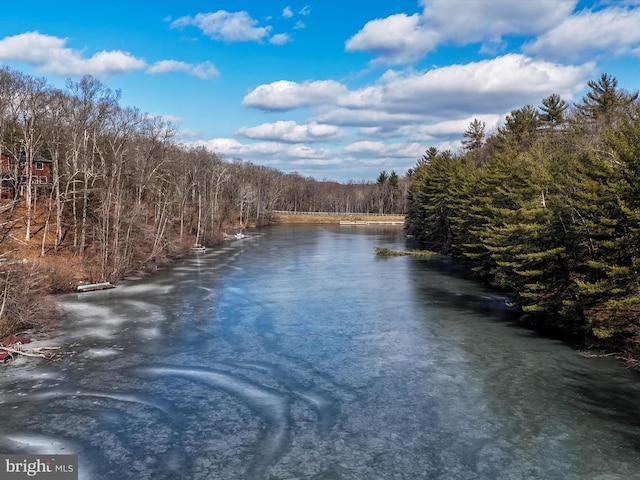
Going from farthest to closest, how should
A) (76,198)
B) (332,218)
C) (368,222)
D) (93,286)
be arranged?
(332,218) → (368,222) → (76,198) → (93,286)

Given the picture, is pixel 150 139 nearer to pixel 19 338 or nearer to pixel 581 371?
pixel 19 338

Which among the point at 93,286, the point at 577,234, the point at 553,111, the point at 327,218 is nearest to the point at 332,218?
the point at 327,218

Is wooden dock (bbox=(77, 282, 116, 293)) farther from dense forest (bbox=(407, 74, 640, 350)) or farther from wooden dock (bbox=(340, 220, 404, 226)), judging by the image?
wooden dock (bbox=(340, 220, 404, 226))

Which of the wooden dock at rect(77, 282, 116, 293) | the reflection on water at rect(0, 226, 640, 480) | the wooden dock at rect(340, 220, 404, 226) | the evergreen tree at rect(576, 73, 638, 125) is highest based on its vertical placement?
the evergreen tree at rect(576, 73, 638, 125)

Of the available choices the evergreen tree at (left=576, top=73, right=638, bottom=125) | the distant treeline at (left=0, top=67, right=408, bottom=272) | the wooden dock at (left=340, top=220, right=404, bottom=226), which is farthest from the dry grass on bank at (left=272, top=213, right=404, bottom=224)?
the evergreen tree at (left=576, top=73, right=638, bottom=125)

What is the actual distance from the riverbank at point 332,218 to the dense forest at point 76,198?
52651 mm

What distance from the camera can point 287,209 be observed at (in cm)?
14000

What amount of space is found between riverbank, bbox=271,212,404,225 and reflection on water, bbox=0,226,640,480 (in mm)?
96461

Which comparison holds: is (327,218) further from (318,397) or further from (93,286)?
(318,397)

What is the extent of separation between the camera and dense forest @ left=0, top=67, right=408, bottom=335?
30.1 metres

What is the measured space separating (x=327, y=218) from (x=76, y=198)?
91525 millimetres

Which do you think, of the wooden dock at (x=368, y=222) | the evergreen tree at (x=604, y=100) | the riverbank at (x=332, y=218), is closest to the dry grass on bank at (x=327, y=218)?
the riverbank at (x=332, y=218)

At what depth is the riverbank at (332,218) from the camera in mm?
124750

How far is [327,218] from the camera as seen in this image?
128875 mm
